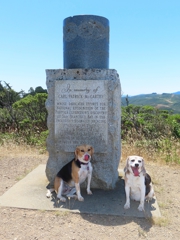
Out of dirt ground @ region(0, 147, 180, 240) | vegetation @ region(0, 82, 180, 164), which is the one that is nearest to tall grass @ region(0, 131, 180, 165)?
vegetation @ region(0, 82, 180, 164)

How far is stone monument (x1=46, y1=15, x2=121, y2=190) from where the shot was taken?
4.79 meters

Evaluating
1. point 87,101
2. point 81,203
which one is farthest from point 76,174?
point 87,101

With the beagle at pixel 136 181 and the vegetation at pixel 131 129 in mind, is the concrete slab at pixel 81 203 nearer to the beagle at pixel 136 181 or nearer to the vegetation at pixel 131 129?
the beagle at pixel 136 181

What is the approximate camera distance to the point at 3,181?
18.1 feet

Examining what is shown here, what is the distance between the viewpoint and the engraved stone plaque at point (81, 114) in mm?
4773

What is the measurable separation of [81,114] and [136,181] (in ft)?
5.13

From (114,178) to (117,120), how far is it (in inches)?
43.0

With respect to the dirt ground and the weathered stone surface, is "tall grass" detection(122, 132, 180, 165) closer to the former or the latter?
the weathered stone surface

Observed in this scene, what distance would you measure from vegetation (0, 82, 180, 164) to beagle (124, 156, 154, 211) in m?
3.32

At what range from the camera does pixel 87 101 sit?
4816mm

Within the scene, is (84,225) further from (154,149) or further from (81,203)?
(154,149)

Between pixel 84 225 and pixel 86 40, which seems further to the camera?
pixel 86 40

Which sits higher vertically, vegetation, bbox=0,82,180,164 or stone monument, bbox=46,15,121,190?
stone monument, bbox=46,15,121,190

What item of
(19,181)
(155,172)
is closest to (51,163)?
(19,181)
